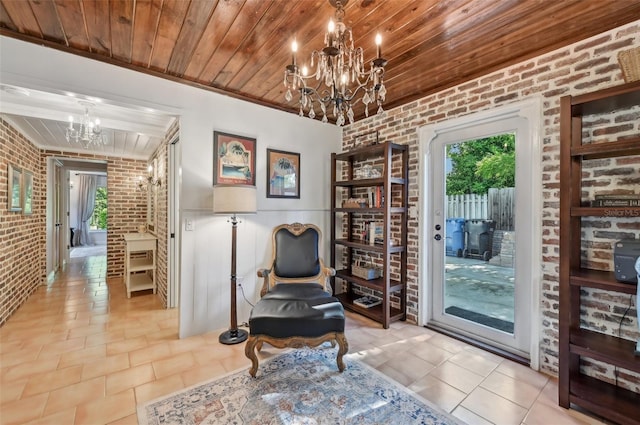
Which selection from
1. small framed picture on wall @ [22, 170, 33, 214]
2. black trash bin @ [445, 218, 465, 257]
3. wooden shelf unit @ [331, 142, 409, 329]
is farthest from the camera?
small framed picture on wall @ [22, 170, 33, 214]

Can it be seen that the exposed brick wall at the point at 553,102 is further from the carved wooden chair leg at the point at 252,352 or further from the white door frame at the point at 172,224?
the white door frame at the point at 172,224

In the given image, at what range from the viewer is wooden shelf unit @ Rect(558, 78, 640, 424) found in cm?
160

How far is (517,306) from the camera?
234 centimetres

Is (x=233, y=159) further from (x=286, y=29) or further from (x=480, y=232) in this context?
(x=480, y=232)

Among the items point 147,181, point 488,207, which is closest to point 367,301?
point 488,207

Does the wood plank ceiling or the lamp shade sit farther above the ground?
the wood plank ceiling

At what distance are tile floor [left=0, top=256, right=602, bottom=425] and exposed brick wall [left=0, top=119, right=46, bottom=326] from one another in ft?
1.16

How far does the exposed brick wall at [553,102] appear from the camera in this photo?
179 cm

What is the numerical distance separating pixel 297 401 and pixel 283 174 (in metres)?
2.31

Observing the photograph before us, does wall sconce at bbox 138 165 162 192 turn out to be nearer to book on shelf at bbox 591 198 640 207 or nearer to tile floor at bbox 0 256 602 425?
tile floor at bbox 0 256 602 425

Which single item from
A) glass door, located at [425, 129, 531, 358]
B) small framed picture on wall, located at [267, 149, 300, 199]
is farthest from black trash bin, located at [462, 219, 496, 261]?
small framed picture on wall, located at [267, 149, 300, 199]

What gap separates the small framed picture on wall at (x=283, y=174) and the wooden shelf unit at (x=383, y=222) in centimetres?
53

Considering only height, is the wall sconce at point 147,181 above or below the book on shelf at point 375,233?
above

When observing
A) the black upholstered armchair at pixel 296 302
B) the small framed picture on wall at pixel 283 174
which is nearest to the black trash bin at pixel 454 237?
the black upholstered armchair at pixel 296 302
